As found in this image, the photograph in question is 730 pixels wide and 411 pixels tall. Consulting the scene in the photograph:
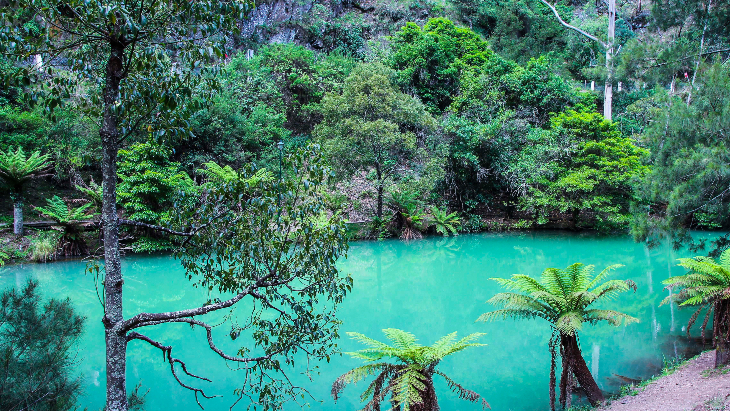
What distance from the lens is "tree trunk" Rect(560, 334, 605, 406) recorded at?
4.88 meters

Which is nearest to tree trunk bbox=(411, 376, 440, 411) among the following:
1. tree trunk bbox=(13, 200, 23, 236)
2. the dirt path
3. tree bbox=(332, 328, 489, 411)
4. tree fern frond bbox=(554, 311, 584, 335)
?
tree bbox=(332, 328, 489, 411)

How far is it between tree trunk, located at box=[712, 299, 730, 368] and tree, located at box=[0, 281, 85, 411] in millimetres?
6376

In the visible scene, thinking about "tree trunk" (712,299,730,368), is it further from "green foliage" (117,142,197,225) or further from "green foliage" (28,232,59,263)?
"green foliage" (28,232,59,263)

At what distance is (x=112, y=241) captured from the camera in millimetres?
3191

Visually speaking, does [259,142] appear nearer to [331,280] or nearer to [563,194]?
[563,194]

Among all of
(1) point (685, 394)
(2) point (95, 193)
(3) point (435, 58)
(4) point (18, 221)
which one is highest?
(3) point (435, 58)

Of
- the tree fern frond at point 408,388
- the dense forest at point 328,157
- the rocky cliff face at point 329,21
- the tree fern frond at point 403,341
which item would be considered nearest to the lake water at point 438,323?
the dense forest at point 328,157

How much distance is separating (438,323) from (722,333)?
3.90 metres

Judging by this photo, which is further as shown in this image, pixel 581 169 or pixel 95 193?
pixel 581 169

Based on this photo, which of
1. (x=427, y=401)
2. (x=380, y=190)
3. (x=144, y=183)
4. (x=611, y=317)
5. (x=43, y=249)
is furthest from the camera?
(x=380, y=190)

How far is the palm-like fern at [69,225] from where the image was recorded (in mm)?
12969

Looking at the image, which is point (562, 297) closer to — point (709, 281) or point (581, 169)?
point (709, 281)

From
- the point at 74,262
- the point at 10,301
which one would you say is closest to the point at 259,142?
the point at 74,262

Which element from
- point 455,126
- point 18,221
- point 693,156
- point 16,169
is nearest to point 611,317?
point 693,156
